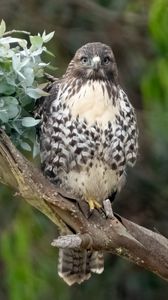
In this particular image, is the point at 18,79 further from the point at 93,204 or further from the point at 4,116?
the point at 93,204

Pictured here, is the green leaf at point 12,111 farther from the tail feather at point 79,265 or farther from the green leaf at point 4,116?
the tail feather at point 79,265

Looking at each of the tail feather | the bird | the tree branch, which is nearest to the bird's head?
the bird

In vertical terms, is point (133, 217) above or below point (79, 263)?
below

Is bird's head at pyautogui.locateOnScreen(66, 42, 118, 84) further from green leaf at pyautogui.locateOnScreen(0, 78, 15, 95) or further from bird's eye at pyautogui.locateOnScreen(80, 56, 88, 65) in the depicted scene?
green leaf at pyautogui.locateOnScreen(0, 78, 15, 95)

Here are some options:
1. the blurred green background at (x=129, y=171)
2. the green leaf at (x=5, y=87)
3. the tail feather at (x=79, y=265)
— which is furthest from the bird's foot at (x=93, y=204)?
the blurred green background at (x=129, y=171)

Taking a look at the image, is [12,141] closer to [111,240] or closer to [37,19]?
[111,240]

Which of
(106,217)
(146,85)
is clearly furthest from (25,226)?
(106,217)

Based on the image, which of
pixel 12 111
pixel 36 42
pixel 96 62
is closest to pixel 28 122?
pixel 12 111
